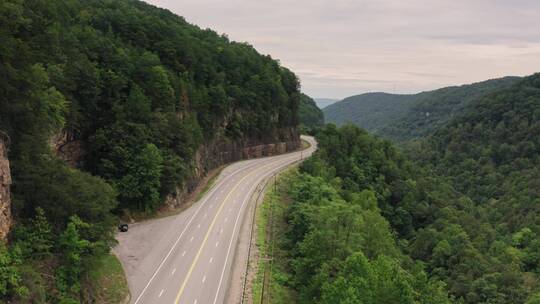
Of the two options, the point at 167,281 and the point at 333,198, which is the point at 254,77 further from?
the point at 167,281

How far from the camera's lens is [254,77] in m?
95.4

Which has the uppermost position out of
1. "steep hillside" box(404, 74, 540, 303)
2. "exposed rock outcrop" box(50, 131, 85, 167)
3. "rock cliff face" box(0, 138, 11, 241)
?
"exposed rock outcrop" box(50, 131, 85, 167)

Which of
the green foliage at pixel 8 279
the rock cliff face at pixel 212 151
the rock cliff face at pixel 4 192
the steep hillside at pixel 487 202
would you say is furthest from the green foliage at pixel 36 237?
the steep hillside at pixel 487 202

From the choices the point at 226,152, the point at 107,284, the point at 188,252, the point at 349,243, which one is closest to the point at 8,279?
the point at 107,284

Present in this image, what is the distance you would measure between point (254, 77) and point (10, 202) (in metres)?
70.6

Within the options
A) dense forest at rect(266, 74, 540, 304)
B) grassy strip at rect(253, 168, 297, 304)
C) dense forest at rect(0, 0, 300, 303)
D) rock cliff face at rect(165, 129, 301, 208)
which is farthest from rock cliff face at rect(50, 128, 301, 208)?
dense forest at rect(266, 74, 540, 304)

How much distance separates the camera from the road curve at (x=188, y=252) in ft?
116

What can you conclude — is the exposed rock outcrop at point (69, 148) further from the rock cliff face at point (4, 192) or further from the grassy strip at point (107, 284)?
the rock cliff face at point (4, 192)

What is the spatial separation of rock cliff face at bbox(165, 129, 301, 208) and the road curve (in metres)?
2.42

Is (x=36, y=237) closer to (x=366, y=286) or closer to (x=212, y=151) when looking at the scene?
(x=366, y=286)

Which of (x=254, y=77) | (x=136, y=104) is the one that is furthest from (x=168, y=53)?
(x=254, y=77)

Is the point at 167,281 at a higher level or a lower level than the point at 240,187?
lower

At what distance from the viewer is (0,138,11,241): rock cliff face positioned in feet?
87.8

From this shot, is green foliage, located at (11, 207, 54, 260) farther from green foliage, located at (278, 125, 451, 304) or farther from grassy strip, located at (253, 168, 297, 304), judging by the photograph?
green foliage, located at (278, 125, 451, 304)
